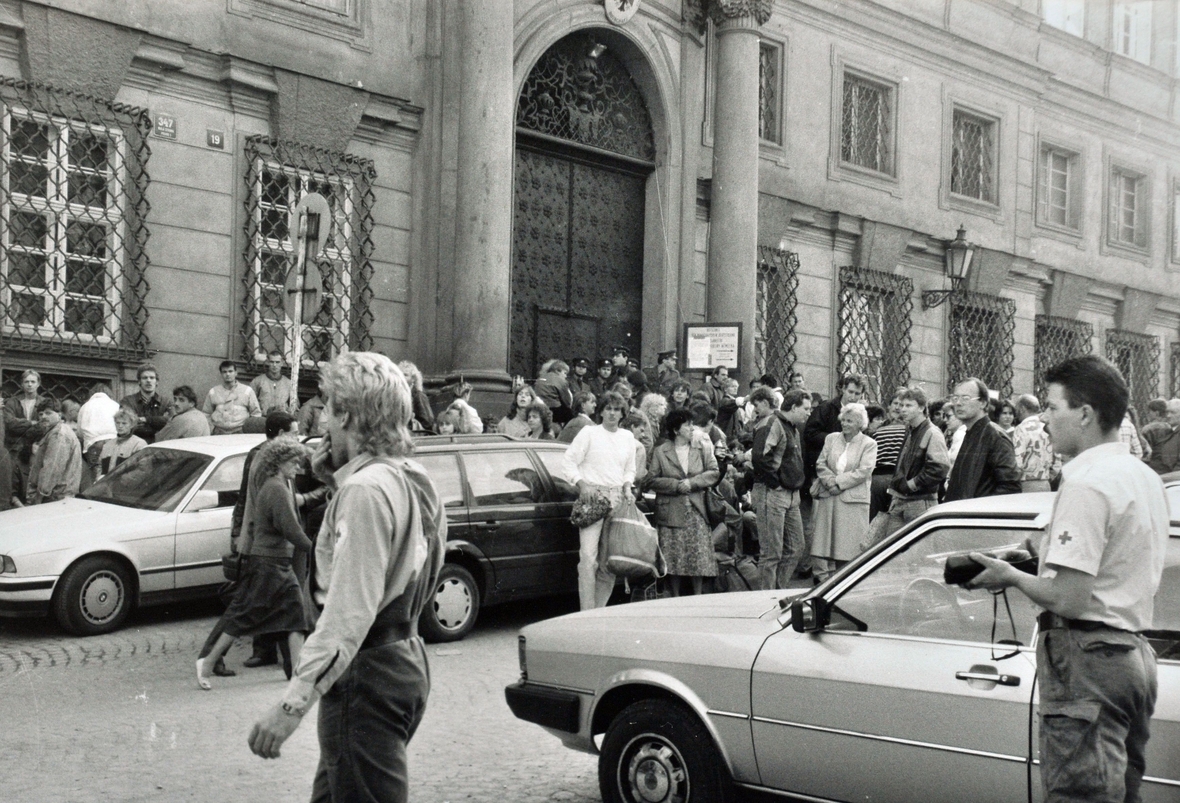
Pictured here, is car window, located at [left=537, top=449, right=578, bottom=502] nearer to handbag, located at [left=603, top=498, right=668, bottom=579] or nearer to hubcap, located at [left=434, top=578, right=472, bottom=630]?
handbag, located at [left=603, top=498, right=668, bottom=579]

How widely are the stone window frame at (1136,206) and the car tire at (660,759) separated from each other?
25594 mm

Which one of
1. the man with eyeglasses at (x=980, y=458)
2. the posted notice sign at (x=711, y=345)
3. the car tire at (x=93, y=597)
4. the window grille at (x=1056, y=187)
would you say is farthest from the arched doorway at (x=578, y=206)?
the window grille at (x=1056, y=187)

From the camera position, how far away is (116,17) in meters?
14.4

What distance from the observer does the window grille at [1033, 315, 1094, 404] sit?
27094mm

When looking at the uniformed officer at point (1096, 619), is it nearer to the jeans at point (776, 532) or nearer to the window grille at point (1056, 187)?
the jeans at point (776, 532)

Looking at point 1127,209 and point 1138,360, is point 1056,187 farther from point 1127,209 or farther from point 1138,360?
point 1138,360

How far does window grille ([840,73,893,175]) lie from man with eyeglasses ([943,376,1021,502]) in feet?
48.6

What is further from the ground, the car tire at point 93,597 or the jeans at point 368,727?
the jeans at point 368,727

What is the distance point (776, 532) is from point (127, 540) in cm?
534

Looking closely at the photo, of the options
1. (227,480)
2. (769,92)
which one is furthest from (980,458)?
(769,92)

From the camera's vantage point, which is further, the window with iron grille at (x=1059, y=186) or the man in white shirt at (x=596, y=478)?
the window with iron grille at (x=1059, y=186)

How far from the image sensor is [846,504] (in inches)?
446

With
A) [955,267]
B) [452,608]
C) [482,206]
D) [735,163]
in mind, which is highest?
[735,163]

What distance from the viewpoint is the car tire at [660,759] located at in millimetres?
5441
